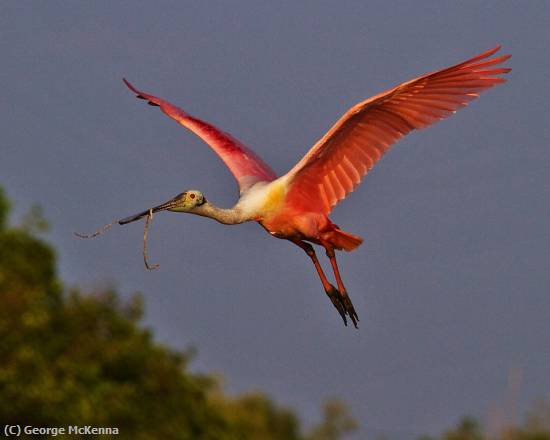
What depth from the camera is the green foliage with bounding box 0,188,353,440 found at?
2433 cm

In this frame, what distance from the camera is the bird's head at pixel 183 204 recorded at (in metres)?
11.2

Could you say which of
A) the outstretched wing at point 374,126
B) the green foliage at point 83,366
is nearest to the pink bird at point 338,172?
the outstretched wing at point 374,126

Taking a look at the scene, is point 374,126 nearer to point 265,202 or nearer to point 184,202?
point 265,202

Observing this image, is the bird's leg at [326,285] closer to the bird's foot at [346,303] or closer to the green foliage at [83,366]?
the bird's foot at [346,303]

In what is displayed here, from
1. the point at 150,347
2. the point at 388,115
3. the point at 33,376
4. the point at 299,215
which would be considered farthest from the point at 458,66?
the point at 150,347

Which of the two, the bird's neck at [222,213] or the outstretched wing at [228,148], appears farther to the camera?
the outstretched wing at [228,148]

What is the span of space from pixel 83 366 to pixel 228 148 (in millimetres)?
13530

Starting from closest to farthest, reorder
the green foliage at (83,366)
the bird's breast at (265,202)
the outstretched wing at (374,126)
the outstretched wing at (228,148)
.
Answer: the outstretched wing at (374,126)
the bird's breast at (265,202)
the outstretched wing at (228,148)
the green foliage at (83,366)

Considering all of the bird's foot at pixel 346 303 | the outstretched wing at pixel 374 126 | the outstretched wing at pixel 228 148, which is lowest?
the bird's foot at pixel 346 303

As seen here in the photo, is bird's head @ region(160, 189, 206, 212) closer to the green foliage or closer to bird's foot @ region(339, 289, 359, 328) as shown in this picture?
bird's foot @ region(339, 289, 359, 328)

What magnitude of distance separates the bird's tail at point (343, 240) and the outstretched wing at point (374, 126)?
0.25 metres

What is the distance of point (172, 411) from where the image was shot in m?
26.6

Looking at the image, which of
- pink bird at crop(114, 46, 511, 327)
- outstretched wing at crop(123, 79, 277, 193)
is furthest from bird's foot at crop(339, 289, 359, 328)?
outstretched wing at crop(123, 79, 277, 193)

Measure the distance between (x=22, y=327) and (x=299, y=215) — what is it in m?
14.4
